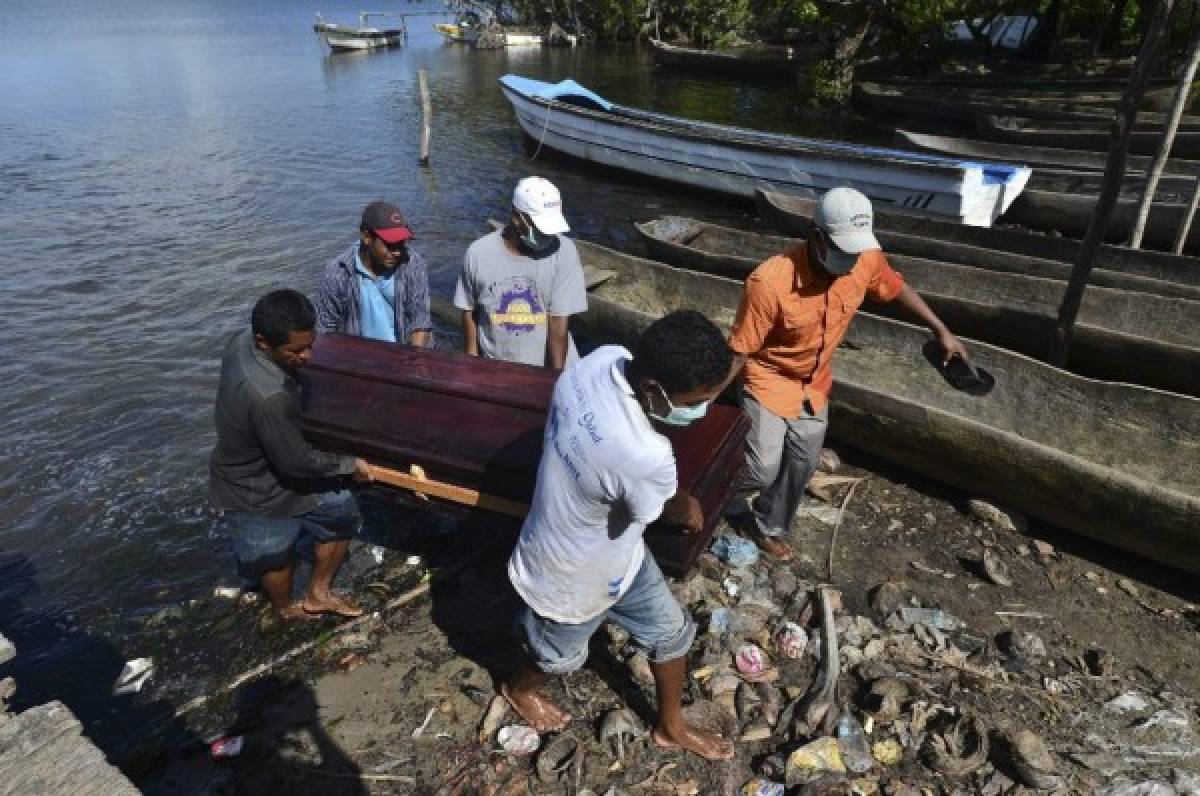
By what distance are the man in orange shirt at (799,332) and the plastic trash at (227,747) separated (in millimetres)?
2884

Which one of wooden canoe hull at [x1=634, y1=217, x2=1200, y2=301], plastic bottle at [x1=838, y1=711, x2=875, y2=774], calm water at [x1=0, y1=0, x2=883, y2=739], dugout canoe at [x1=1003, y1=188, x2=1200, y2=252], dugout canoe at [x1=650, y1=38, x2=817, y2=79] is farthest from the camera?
dugout canoe at [x1=650, y1=38, x2=817, y2=79]

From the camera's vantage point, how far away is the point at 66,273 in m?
10.8

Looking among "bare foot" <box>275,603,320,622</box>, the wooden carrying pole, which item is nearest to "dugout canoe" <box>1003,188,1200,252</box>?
the wooden carrying pole

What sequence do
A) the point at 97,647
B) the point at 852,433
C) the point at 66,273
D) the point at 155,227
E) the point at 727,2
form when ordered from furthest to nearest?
the point at 727,2 < the point at 155,227 < the point at 66,273 < the point at 852,433 < the point at 97,647

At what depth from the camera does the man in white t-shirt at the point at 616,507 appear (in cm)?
222

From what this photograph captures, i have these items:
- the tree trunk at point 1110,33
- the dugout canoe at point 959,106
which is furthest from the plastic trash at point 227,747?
the tree trunk at point 1110,33

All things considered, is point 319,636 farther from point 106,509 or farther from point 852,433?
point 852,433

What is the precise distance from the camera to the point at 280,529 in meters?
3.84

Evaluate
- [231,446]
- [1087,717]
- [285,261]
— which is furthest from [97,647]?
[285,261]

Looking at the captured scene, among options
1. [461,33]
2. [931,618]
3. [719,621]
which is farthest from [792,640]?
[461,33]

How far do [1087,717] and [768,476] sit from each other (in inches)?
74.0

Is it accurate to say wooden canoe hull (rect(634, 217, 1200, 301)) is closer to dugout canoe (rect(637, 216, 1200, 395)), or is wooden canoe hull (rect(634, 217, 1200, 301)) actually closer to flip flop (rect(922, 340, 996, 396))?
dugout canoe (rect(637, 216, 1200, 395))

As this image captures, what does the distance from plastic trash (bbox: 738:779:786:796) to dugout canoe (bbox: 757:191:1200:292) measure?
6.09 metres

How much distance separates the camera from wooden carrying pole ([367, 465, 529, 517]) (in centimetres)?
372
